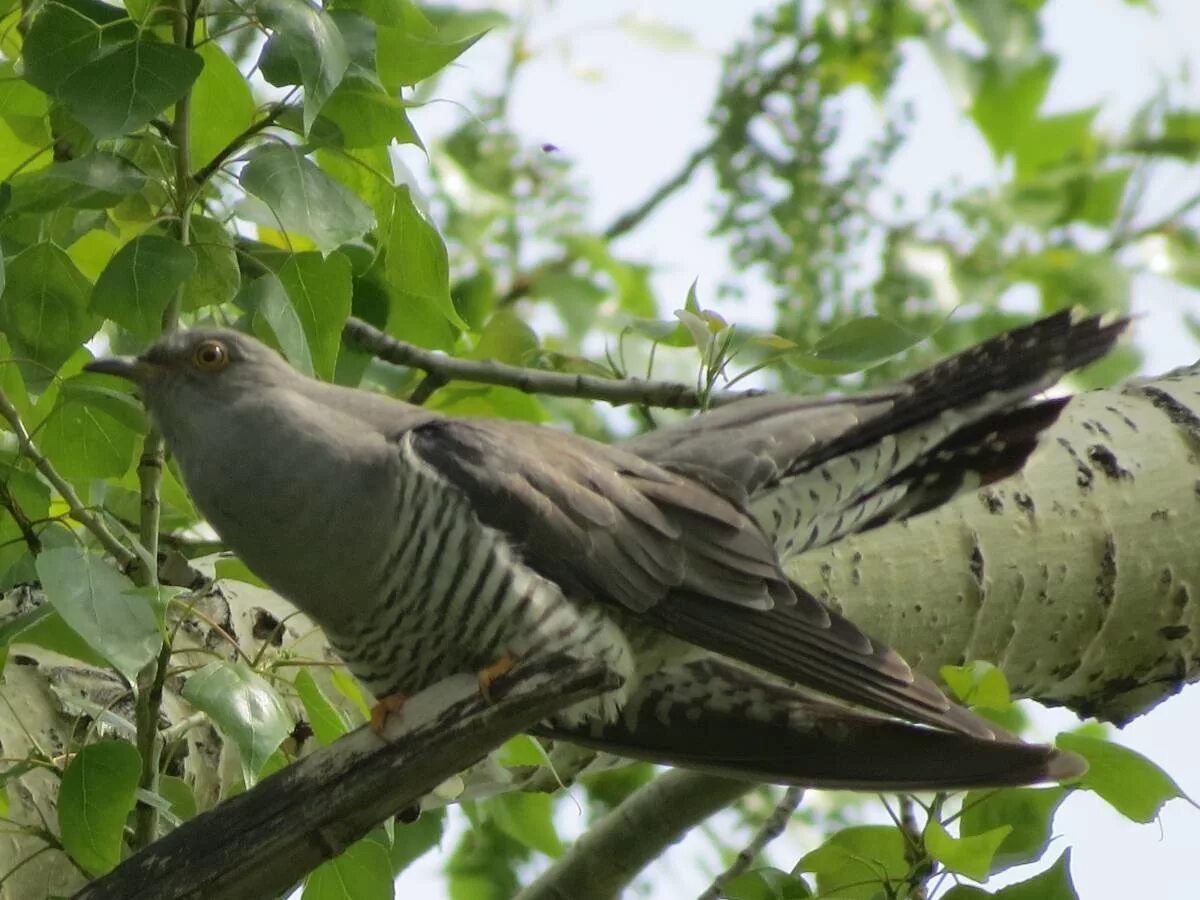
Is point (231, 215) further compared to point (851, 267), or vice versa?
point (851, 267)

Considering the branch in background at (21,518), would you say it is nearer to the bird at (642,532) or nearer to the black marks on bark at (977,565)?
the bird at (642,532)

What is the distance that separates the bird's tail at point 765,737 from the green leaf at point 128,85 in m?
1.06

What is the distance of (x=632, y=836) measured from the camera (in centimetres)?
242

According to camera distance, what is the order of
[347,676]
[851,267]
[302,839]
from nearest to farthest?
[302,839]
[347,676]
[851,267]

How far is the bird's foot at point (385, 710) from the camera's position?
1.89 meters

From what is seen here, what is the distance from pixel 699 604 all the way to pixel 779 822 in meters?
0.51

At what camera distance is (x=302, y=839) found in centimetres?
172

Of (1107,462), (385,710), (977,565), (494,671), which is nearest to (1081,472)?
(1107,462)

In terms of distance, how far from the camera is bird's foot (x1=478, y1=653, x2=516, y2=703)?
1.96m

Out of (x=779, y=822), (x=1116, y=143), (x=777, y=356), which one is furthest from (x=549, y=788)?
(x=1116, y=143)

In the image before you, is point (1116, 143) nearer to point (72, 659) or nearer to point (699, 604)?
point (699, 604)

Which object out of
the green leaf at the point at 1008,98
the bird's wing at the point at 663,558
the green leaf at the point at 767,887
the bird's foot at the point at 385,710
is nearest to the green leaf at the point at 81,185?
the bird's wing at the point at 663,558

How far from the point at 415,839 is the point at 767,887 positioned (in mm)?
819

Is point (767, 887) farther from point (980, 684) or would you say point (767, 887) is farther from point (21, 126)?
point (21, 126)
